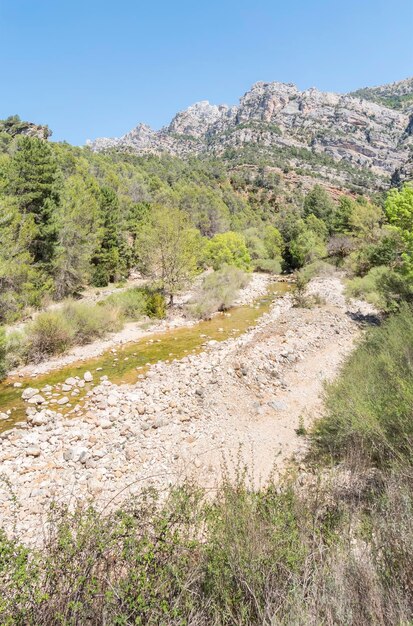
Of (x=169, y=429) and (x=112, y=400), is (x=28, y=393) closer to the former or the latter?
(x=112, y=400)

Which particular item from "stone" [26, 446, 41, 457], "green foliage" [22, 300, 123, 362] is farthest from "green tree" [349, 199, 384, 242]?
"stone" [26, 446, 41, 457]

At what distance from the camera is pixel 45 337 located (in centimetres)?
1328

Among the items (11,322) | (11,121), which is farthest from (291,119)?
(11,322)

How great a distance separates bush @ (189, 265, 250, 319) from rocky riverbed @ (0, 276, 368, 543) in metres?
7.02

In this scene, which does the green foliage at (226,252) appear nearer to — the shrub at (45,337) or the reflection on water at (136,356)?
the reflection on water at (136,356)

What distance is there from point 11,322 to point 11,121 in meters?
66.5

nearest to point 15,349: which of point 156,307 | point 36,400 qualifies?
point 36,400

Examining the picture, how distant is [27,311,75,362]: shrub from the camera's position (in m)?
13.1

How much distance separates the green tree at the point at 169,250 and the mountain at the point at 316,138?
87860 mm

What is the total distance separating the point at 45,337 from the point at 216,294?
1176 cm

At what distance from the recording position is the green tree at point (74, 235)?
21.1m

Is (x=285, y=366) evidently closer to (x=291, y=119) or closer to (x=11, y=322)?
(x=11, y=322)

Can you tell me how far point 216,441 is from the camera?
7.45m

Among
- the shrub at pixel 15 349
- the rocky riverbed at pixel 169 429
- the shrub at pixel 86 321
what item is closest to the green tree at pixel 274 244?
the shrub at pixel 86 321
